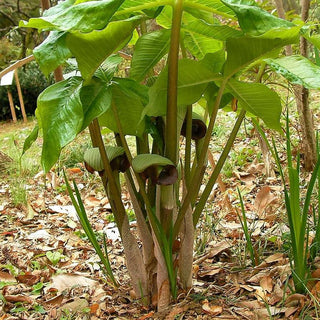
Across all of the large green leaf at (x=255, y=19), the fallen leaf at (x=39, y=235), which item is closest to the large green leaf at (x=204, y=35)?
the large green leaf at (x=255, y=19)

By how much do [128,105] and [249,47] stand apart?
268 millimetres

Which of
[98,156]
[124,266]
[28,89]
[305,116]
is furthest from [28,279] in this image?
[28,89]

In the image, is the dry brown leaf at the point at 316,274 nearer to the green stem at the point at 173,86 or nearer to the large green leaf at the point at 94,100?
the green stem at the point at 173,86

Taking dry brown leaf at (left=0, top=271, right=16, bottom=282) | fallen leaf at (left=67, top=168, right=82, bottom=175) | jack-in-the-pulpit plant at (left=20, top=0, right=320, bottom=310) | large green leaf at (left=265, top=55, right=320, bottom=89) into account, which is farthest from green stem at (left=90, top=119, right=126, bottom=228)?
fallen leaf at (left=67, top=168, right=82, bottom=175)

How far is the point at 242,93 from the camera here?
813 mm

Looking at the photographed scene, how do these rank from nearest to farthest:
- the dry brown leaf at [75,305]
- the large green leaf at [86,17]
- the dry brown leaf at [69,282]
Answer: the large green leaf at [86,17] → the dry brown leaf at [75,305] → the dry brown leaf at [69,282]

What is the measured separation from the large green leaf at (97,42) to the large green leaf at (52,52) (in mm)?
11

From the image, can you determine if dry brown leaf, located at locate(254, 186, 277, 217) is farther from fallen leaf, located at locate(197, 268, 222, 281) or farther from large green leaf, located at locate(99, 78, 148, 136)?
large green leaf, located at locate(99, 78, 148, 136)

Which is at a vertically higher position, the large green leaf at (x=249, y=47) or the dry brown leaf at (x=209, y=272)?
the large green leaf at (x=249, y=47)

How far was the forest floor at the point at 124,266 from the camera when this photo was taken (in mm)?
904

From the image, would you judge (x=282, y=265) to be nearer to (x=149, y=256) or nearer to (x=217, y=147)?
(x=149, y=256)

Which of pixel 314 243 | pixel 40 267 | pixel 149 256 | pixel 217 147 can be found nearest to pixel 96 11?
pixel 149 256

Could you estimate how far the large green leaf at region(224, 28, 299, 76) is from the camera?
0.67 metres

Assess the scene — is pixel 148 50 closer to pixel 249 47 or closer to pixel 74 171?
pixel 249 47
